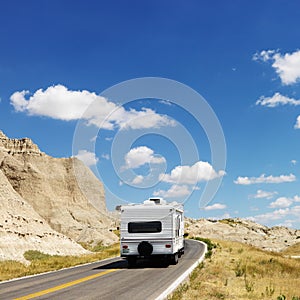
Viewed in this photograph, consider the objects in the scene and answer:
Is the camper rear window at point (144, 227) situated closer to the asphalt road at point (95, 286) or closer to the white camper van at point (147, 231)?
the white camper van at point (147, 231)

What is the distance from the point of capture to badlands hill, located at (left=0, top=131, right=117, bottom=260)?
1978 inches

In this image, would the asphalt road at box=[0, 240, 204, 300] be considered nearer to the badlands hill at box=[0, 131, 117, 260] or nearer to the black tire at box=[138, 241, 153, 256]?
the black tire at box=[138, 241, 153, 256]

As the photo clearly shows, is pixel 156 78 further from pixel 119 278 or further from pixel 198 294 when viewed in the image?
pixel 198 294

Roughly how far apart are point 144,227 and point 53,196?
6275cm

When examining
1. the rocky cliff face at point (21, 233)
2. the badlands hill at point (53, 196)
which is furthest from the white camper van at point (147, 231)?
the badlands hill at point (53, 196)

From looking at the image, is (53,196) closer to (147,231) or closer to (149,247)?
(147,231)

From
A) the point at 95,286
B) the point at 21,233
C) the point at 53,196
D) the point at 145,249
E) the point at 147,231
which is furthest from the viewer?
the point at 53,196

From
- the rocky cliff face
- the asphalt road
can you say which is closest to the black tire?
Result: the asphalt road

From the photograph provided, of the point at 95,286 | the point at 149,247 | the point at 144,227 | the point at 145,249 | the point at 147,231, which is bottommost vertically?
the point at 95,286

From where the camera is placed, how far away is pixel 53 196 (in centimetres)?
8481

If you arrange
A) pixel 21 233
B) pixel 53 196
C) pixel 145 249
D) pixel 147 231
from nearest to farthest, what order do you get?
pixel 145 249, pixel 147 231, pixel 21 233, pixel 53 196

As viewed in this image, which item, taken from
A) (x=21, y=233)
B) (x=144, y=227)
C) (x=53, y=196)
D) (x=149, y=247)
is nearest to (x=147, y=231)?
(x=144, y=227)

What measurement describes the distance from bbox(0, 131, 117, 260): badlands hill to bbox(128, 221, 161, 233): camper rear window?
24.6 meters

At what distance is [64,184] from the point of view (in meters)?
92.6
